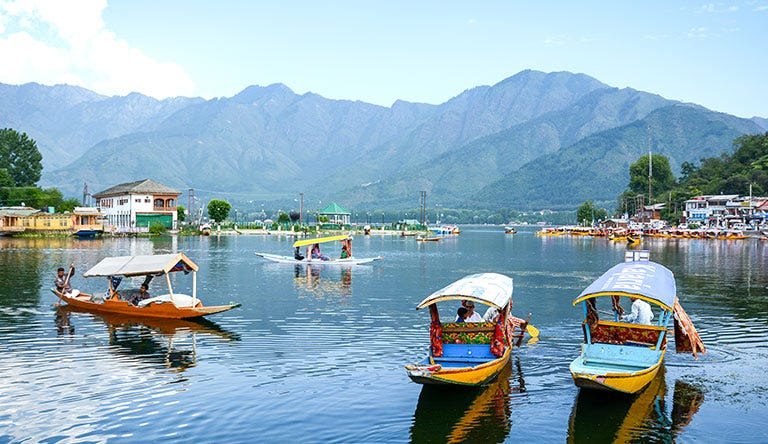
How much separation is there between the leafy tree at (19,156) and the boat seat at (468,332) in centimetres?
13643

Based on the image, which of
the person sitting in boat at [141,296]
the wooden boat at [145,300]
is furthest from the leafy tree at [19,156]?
the person sitting in boat at [141,296]

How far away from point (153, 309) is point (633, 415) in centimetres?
2088

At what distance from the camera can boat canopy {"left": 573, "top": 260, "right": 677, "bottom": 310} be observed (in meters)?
20.2

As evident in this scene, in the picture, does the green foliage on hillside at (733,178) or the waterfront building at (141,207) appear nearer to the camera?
the waterfront building at (141,207)

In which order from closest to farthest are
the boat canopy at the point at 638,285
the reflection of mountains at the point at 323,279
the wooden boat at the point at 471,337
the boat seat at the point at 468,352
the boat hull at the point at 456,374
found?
the boat hull at the point at 456,374 < the boat canopy at the point at 638,285 < the wooden boat at the point at 471,337 < the boat seat at the point at 468,352 < the reflection of mountains at the point at 323,279

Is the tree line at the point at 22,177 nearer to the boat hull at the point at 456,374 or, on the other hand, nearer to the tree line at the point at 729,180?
the boat hull at the point at 456,374

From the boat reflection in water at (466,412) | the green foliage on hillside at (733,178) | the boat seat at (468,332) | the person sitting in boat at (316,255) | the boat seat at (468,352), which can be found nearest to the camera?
the boat reflection in water at (466,412)

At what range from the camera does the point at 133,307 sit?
3186 cm

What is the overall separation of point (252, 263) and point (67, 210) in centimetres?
7739

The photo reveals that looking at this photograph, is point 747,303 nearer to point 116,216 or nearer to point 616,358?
point 616,358

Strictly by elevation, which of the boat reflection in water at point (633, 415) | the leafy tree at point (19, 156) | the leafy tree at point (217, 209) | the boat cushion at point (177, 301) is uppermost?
the leafy tree at point (19, 156)

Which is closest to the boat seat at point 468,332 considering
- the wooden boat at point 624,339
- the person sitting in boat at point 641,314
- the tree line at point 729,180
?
the wooden boat at point 624,339

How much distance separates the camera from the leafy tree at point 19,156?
139 m

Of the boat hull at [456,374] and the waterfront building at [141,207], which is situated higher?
the waterfront building at [141,207]
